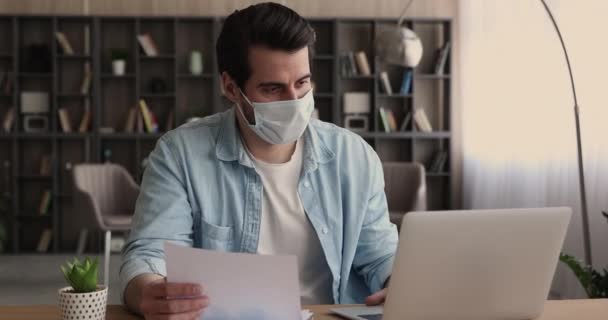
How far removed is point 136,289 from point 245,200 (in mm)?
400

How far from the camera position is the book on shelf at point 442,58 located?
25.1 feet

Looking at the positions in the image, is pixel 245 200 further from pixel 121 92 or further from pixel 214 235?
pixel 121 92

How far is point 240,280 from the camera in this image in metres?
1.33

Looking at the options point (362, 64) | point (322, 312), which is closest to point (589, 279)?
point (322, 312)

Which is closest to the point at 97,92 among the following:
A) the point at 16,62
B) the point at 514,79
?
the point at 16,62

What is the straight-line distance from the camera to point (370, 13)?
25.8 ft

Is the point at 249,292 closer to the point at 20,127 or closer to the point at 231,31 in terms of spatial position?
the point at 231,31

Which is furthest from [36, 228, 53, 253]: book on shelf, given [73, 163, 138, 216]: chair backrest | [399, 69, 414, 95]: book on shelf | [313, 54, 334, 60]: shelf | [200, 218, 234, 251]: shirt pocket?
[200, 218, 234, 251]: shirt pocket

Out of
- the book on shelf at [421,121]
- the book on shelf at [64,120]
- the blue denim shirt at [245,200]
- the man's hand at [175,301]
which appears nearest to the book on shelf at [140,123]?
the book on shelf at [64,120]

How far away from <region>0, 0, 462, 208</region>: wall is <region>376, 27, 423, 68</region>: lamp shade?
6.92 feet

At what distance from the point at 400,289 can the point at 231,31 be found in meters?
0.82

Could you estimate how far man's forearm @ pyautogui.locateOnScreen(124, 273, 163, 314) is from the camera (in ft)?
5.23

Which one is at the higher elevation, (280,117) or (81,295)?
(280,117)

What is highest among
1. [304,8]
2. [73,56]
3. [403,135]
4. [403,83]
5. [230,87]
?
[304,8]
